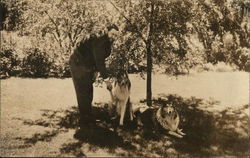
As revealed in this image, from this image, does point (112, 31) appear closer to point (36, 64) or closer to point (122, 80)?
point (122, 80)

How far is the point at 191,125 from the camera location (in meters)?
6.05

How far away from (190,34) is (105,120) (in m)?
2.28

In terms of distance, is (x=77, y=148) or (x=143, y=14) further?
(x=143, y=14)

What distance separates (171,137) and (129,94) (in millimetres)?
1049

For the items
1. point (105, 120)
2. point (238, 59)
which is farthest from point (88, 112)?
point (238, 59)

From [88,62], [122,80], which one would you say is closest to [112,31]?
[88,62]

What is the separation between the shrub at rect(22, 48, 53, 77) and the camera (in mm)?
9180

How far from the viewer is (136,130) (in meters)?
5.73

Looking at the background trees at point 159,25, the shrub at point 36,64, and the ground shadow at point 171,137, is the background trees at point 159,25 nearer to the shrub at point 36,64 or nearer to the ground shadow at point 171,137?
the ground shadow at point 171,137

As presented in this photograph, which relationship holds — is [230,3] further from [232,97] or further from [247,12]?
[232,97]

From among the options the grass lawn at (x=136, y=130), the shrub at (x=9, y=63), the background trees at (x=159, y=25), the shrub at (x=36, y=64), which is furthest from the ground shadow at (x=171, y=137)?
the shrub at (x=9, y=63)

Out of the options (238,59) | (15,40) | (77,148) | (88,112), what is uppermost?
(15,40)

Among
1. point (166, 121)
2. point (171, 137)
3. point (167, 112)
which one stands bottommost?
point (171, 137)

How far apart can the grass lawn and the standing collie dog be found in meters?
0.42
